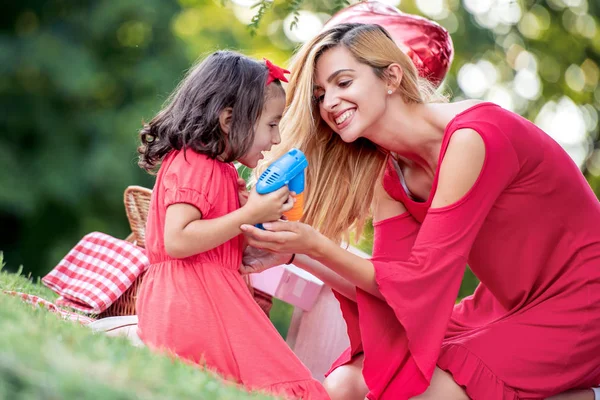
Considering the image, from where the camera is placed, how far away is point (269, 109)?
2.32 meters

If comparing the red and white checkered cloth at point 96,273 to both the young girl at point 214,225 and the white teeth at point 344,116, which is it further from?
the white teeth at point 344,116

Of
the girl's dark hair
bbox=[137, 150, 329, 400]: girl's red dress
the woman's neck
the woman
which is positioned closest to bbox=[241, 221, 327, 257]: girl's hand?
the woman

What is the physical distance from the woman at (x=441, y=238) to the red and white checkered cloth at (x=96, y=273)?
810 millimetres

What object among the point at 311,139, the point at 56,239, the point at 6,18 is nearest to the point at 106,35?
the point at 6,18

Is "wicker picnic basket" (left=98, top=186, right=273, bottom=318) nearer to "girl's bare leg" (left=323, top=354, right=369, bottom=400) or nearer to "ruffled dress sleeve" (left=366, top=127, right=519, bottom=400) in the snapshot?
"girl's bare leg" (left=323, top=354, right=369, bottom=400)

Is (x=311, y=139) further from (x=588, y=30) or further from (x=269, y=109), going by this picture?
(x=588, y=30)

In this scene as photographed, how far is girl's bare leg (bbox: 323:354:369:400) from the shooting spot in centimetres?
270

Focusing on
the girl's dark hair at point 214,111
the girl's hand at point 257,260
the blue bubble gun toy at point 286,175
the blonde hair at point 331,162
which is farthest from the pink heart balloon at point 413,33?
the blue bubble gun toy at point 286,175

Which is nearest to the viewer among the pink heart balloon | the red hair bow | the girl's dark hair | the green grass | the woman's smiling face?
the green grass

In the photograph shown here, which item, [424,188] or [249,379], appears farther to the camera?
[424,188]

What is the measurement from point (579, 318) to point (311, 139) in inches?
39.7

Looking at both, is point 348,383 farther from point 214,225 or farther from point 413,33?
point 413,33

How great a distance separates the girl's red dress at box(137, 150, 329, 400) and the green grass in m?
0.54

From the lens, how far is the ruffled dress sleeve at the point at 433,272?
226cm
